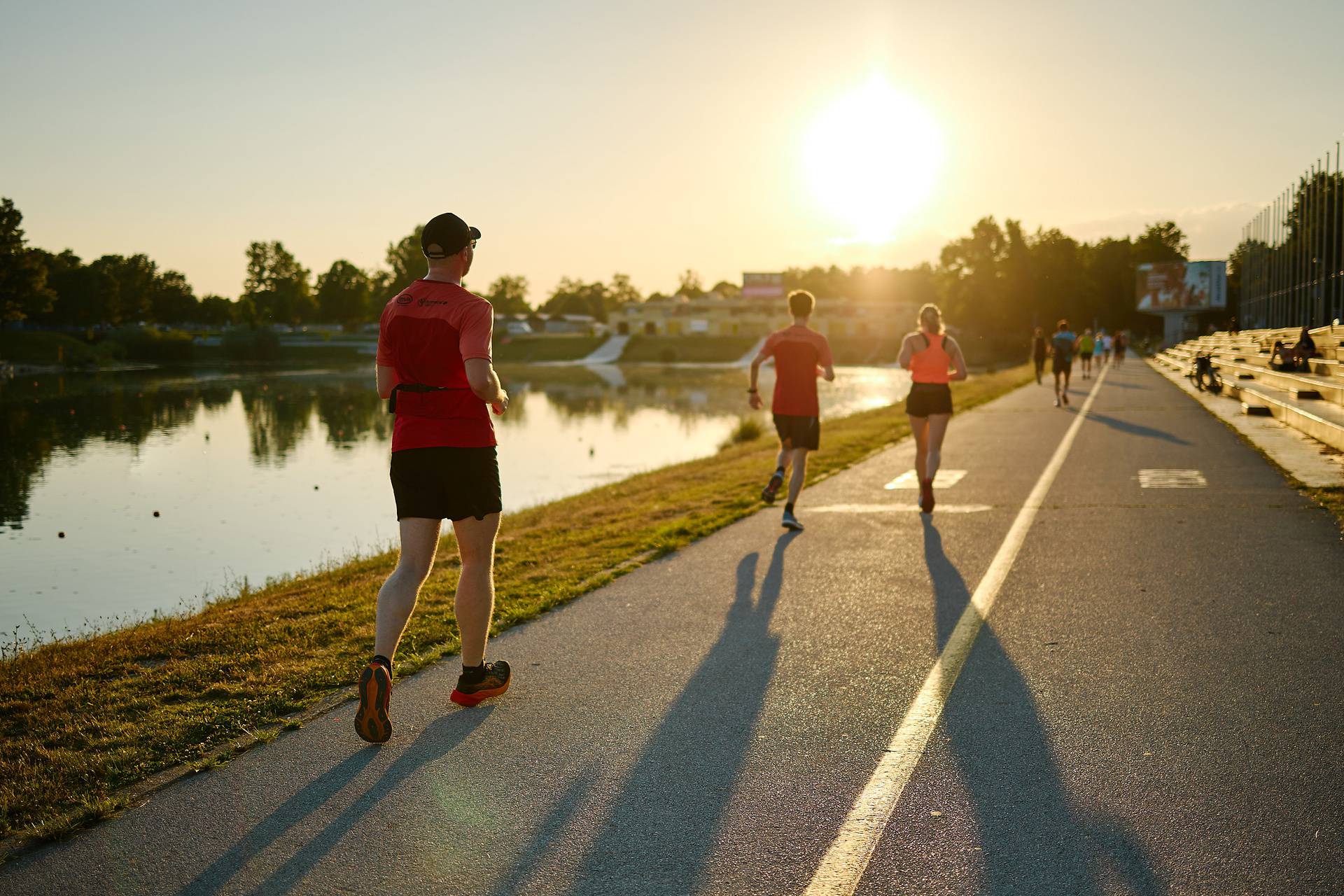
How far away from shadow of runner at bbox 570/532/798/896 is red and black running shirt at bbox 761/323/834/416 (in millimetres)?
4127

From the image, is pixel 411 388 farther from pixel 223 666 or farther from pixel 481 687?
pixel 223 666

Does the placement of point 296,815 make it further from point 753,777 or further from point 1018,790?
point 1018,790

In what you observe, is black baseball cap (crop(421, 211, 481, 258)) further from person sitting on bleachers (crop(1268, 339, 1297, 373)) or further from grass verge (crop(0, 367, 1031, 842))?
person sitting on bleachers (crop(1268, 339, 1297, 373))

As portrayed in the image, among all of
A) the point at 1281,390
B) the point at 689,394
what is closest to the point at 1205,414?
the point at 1281,390

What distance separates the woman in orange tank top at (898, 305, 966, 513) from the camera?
11.0 metres

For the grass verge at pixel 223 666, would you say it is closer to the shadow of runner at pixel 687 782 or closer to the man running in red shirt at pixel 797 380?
the man running in red shirt at pixel 797 380

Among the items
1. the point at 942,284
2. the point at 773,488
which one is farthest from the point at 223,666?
the point at 942,284

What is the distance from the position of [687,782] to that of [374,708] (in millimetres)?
1302

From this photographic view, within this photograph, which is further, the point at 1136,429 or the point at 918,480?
the point at 1136,429

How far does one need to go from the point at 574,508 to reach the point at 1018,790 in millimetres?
11193

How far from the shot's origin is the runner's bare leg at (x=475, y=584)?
15.9 feet

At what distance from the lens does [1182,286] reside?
298 ft

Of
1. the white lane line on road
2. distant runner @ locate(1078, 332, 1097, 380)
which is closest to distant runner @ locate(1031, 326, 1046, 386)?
distant runner @ locate(1078, 332, 1097, 380)

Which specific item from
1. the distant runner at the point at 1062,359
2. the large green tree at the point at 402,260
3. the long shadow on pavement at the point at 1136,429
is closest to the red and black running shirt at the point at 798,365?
the long shadow on pavement at the point at 1136,429
